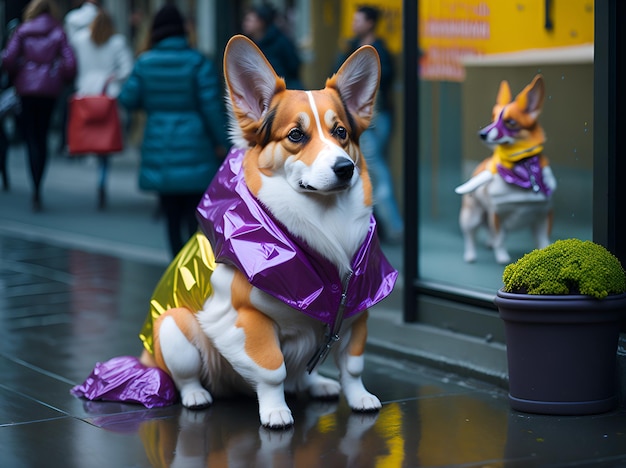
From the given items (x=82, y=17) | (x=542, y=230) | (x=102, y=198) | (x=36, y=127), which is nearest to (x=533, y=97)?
(x=542, y=230)

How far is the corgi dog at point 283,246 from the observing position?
16.6ft

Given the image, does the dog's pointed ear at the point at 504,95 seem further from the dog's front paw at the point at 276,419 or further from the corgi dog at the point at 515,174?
the dog's front paw at the point at 276,419

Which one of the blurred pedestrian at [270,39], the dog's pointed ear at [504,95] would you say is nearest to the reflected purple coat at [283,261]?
the dog's pointed ear at [504,95]

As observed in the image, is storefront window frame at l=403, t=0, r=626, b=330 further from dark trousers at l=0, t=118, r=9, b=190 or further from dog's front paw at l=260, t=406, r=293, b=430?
dark trousers at l=0, t=118, r=9, b=190

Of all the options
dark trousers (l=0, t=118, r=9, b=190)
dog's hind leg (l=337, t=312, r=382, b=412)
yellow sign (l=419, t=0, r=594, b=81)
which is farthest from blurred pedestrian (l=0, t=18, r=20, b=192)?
dog's hind leg (l=337, t=312, r=382, b=412)

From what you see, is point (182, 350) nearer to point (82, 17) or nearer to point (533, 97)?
point (533, 97)

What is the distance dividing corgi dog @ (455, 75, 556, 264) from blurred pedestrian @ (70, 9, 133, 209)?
7.09m

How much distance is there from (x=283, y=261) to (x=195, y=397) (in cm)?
98

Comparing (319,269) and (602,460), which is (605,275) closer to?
(602,460)

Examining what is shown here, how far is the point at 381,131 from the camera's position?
10.6 meters

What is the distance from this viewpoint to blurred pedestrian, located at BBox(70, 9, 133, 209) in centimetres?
1318

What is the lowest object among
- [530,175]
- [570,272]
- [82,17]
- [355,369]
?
[355,369]

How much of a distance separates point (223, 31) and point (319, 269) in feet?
26.7

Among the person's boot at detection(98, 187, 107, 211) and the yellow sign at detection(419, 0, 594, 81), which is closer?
the yellow sign at detection(419, 0, 594, 81)
